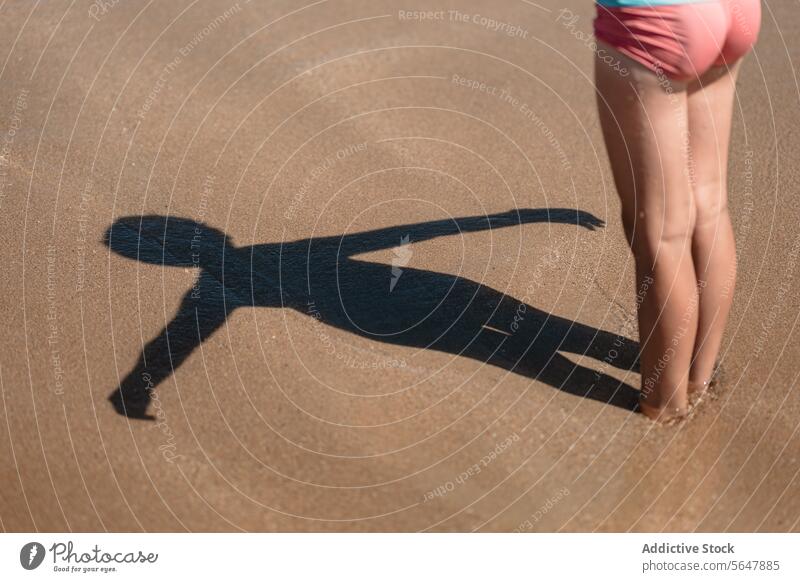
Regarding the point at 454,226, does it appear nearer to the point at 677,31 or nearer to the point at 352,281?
the point at 352,281

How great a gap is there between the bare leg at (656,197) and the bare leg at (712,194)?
0.08 metres

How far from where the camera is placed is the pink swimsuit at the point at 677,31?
111 inches

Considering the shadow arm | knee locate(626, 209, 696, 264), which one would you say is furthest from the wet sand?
knee locate(626, 209, 696, 264)

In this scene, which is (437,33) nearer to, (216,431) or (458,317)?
(458,317)

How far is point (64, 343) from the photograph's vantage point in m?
3.80

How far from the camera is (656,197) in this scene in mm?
3018

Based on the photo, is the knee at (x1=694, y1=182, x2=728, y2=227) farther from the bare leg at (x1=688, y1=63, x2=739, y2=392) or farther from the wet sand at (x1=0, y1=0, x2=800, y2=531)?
the wet sand at (x1=0, y1=0, x2=800, y2=531)

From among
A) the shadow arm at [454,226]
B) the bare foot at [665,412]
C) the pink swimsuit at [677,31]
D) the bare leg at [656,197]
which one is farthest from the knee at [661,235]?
the shadow arm at [454,226]

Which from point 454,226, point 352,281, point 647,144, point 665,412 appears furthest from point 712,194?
point 352,281

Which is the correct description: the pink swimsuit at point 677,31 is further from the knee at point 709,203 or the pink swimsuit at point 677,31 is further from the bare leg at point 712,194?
the knee at point 709,203

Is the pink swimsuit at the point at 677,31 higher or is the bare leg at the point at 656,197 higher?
the pink swimsuit at the point at 677,31

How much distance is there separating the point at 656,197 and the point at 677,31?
52 cm

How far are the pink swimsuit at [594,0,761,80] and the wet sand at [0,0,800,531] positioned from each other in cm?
128

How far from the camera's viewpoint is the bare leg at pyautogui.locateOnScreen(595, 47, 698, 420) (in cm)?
293
